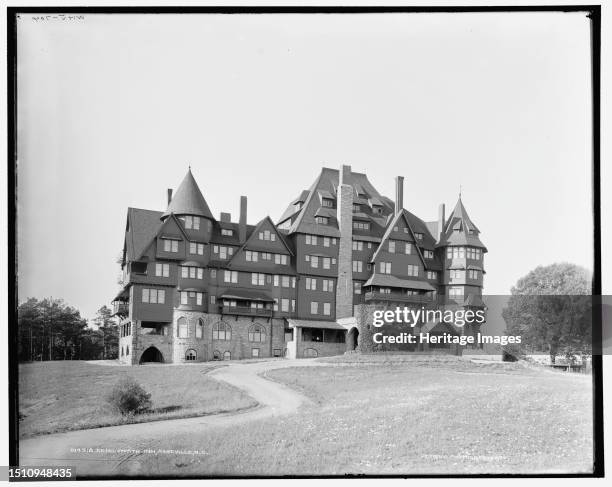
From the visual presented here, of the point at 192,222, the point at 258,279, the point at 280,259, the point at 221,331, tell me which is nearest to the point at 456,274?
the point at 280,259

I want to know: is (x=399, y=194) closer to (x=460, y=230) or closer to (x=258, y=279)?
(x=460, y=230)

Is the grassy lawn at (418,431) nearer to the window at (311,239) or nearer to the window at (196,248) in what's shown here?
the window at (311,239)

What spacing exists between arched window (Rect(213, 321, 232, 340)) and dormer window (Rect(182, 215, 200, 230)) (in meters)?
1.56

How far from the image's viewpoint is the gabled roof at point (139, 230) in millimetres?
10728

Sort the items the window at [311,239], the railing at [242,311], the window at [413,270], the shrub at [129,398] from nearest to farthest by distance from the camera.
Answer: the shrub at [129,398]
the railing at [242,311]
the window at [413,270]
the window at [311,239]

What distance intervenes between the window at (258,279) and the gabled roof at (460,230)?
291cm

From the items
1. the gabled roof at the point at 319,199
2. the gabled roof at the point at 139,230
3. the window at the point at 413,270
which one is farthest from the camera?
the window at the point at 413,270

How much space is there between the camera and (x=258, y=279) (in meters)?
11.6

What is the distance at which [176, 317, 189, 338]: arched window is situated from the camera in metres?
11.4

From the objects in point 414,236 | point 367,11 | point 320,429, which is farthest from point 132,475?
point 367,11

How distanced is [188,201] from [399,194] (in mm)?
3292

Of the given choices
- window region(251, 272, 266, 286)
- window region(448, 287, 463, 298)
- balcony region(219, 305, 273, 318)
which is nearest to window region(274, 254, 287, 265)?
window region(251, 272, 266, 286)

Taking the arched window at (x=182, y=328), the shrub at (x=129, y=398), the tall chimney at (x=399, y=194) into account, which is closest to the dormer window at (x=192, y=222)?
the arched window at (x=182, y=328)

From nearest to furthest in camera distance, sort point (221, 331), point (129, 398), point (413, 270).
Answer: point (129, 398) → point (221, 331) → point (413, 270)
